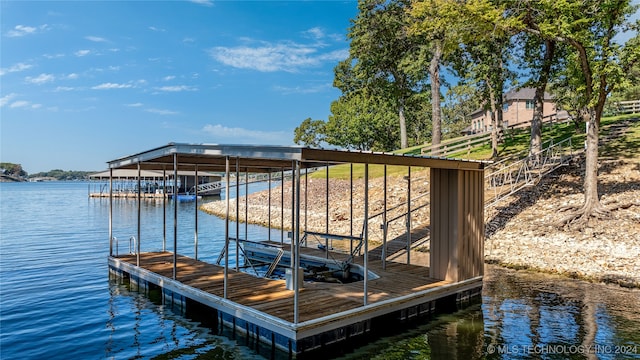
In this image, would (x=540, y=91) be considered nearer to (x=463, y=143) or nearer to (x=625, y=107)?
(x=463, y=143)

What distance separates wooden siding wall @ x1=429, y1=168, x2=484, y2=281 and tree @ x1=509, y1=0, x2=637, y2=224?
6.98m

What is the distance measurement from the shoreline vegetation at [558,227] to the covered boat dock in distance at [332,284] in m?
2.72

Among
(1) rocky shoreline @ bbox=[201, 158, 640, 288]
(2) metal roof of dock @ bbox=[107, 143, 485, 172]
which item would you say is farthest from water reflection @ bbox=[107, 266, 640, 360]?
(2) metal roof of dock @ bbox=[107, 143, 485, 172]

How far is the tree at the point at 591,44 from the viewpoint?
14.8 metres

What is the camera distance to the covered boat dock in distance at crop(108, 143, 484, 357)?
24.9ft

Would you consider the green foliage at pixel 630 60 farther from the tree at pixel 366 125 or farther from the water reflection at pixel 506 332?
the tree at pixel 366 125

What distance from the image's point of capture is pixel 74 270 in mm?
15164

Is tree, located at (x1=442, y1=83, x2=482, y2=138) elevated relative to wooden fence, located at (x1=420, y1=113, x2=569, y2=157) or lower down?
elevated

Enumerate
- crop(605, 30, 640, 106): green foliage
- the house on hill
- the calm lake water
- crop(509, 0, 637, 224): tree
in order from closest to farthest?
the calm lake water → crop(605, 30, 640, 106): green foliage → crop(509, 0, 637, 224): tree → the house on hill

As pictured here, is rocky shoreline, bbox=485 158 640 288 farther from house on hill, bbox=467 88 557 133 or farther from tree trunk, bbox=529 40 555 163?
house on hill, bbox=467 88 557 133

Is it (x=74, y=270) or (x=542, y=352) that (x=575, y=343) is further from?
(x=74, y=270)

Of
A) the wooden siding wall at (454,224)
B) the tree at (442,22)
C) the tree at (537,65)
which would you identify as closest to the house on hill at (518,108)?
the tree at (442,22)

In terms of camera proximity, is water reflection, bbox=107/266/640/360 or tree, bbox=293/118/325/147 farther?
tree, bbox=293/118/325/147

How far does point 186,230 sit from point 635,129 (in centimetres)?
2816
